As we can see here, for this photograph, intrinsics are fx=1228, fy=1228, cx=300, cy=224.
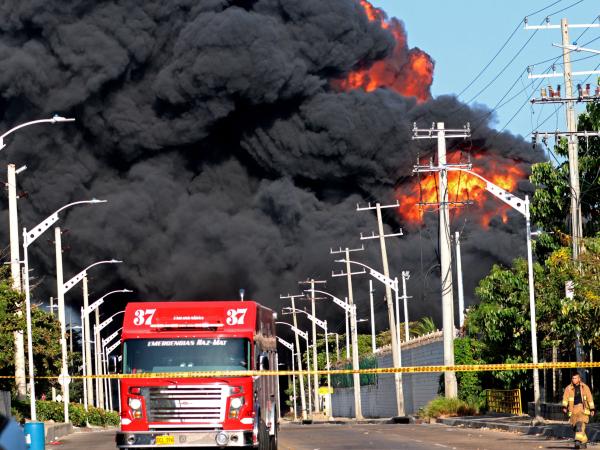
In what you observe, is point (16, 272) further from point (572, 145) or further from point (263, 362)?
point (263, 362)

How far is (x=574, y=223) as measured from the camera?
36.7 metres

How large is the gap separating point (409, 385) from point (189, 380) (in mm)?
55519

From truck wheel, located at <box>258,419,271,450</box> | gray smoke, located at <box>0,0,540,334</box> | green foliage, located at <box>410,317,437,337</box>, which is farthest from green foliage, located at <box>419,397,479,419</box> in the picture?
green foliage, located at <box>410,317,437,337</box>

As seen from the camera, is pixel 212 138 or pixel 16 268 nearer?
pixel 16 268

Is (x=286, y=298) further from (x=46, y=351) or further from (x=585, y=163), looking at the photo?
(x=585, y=163)

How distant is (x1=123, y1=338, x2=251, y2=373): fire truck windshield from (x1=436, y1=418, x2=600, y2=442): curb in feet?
35.0

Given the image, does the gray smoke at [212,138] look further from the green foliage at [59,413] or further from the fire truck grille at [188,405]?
the fire truck grille at [188,405]

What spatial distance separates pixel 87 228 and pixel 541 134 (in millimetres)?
62145

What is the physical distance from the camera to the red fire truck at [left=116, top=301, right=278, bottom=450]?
21.9 metres

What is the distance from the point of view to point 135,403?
2195 centimetres

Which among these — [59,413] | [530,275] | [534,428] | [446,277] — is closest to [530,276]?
[530,275]

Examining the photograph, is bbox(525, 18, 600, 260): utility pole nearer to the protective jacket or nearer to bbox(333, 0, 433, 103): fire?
the protective jacket

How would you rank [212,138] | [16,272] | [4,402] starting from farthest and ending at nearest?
[212,138], [16,272], [4,402]

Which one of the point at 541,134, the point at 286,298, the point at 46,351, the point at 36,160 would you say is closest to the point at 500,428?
the point at 541,134
